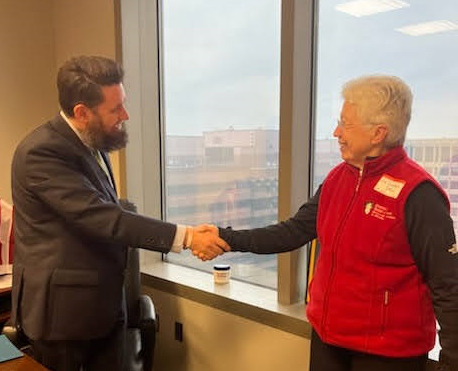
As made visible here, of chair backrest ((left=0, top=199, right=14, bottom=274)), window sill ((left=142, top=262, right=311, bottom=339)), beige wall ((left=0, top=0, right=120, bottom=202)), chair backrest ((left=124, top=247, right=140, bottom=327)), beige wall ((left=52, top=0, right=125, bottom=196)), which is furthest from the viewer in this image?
beige wall ((left=0, top=0, right=120, bottom=202))

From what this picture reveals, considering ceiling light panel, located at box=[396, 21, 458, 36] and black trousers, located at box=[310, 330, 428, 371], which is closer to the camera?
black trousers, located at box=[310, 330, 428, 371]

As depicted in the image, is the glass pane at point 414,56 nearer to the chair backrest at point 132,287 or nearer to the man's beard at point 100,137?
the man's beard at point 100,137

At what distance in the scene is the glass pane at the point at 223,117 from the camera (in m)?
2.34

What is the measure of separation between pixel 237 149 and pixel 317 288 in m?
1.19

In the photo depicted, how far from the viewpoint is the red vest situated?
129cm

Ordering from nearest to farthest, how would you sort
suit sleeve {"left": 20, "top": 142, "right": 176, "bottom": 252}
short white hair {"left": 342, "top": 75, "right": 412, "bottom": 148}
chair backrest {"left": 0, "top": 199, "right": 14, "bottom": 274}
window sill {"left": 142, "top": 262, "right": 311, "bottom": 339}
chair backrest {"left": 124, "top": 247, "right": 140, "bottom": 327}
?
short white hair {"left": 342, "top": 75, "right": 412, "bottom": 148} → suit sleeve {"left": 20, "top": 142, "right": 176, "bottom": 252} → window sill {"left": 142, "top": 262, "right": 311, "bottom": 339} → chair backrest {"left": 124, "top": 247, "right": 140, "bottom": 327} → chair backrest {"left": 0, "top": 199, "right": 14, "bottom": 274}

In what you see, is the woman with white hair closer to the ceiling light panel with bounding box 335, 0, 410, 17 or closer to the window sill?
the window sill

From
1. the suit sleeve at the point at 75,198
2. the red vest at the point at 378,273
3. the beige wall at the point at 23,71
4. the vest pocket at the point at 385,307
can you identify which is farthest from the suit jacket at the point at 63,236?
the beige wall at the point at 23,71

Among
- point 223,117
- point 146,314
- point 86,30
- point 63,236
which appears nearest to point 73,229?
point 63,236

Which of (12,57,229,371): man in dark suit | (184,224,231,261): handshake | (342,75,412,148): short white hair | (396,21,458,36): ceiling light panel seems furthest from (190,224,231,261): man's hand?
(396,21,458,36): ceiling light panel

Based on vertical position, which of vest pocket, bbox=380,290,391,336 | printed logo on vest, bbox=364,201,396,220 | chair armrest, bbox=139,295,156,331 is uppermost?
printed logo on vest, bbox=364,201,396,220

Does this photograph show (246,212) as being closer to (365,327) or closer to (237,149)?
(237,149)

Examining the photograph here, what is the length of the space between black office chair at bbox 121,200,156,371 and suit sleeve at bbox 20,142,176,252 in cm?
62

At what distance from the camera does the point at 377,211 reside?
4.29 feet
